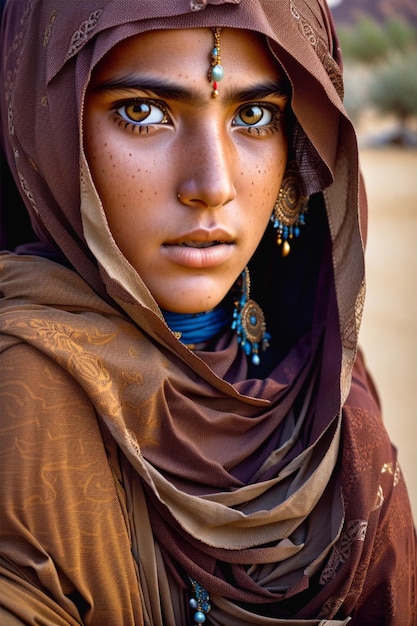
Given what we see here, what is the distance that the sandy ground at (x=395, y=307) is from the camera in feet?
14.8

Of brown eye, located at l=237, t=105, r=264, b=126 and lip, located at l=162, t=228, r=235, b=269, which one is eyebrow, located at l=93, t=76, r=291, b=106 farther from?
lip, located at l=162, t=228, r=235, b=269

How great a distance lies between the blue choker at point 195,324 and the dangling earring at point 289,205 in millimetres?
246

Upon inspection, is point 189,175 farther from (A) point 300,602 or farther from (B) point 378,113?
(B) point 378,113

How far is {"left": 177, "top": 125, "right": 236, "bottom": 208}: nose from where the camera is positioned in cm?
141

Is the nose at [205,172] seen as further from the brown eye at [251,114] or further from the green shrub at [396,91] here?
the green shrub at [396,91]

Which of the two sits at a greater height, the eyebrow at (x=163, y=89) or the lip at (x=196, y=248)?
the eyebrow at (x=163, y=89)

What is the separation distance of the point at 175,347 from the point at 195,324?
0.16 meters

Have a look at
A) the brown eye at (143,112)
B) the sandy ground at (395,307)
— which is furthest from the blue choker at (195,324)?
the sandy ground at (395,307)

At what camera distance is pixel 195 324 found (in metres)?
1.69

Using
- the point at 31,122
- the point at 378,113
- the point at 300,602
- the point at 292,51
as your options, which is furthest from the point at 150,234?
the point at 378,113

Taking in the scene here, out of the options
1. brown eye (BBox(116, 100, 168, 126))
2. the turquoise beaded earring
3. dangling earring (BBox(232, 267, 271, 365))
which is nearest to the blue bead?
brown eye (BBox(116, 100, 168, 126))

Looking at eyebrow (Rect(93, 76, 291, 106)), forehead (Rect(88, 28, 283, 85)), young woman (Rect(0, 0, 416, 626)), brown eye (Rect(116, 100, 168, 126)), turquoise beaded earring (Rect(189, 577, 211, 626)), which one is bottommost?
turquoise beaded earring (Rect(189, 577, 211, 626))

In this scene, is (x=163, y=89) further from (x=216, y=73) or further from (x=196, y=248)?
(x=196, y=248)

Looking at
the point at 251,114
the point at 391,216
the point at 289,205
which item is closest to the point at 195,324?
the point at 289,205
